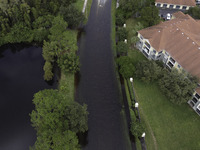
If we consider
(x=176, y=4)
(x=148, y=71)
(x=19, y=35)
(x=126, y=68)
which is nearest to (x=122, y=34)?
(x=126, y=68)

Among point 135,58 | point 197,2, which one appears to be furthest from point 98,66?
point 197,2

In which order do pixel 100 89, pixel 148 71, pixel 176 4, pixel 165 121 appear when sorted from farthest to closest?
pixel 176 4 → pixel 100 89 → pixel 148 71 → pixel 165 121

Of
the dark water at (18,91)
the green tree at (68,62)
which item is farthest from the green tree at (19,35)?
the green tree at (68,62)

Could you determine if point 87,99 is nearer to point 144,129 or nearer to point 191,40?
point 144,129

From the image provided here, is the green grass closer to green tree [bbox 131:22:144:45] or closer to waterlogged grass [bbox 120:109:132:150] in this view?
waterlogged grass [bbox 120:109:132:150]

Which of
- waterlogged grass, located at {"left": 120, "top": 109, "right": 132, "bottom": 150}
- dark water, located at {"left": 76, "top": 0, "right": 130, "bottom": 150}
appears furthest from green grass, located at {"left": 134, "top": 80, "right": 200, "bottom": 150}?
dark water, located at {"left": 76, "top": 0, "right": 130, "bottom": 150}

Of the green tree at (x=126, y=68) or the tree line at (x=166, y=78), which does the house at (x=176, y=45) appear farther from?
the green tree at (x=126, y=68)

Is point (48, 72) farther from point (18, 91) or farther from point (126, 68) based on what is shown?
point (126, 68)
